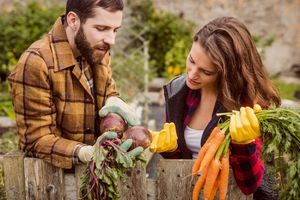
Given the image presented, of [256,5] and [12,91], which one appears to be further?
[256,5]

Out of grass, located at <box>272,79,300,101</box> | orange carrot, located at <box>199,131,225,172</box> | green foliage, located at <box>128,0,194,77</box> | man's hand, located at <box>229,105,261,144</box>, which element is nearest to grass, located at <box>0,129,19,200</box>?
orange carrot, located at <box>199,131,225,172</box>

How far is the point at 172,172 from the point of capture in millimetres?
2605

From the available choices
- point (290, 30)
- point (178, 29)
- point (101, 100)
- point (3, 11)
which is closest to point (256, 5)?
point (290, 30)

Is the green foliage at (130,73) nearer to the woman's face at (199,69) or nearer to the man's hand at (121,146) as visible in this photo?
the woman's face at (199,69)

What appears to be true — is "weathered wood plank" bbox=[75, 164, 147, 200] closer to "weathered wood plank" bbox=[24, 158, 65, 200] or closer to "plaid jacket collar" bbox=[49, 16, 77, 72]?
"weathered wood plank" bbox=[24, 158, 65, 200]

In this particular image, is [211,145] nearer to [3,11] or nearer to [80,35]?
[80,35]

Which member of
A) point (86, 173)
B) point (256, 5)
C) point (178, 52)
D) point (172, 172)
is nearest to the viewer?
point (86, 173)

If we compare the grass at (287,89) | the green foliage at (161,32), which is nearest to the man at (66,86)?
the grass at (287,89)

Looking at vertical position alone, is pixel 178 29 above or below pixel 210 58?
above

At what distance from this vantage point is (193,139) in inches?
117

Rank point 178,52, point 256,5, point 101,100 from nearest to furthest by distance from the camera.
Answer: point 101,100 → point 178,52 → point 256,5

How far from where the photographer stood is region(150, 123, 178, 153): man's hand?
2859 millimetres

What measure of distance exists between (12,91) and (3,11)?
17.2ft

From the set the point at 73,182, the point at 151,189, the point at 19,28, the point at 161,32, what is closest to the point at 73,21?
→ the point at 73,182
